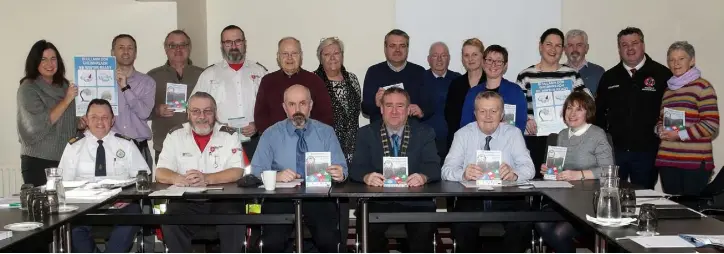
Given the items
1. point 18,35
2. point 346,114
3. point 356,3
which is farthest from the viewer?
point 356,3

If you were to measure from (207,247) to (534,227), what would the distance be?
247 cm

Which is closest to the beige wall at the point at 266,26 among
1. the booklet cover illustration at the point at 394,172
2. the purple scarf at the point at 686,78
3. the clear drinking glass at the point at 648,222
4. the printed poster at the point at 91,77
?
the printed poster at the point at 91,77

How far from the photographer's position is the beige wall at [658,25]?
7.62 meters

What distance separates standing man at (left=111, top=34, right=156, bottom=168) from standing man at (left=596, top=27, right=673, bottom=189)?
12.2 feet

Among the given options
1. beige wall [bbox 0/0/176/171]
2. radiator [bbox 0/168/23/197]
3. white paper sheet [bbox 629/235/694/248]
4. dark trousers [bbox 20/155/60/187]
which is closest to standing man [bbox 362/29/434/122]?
beige wall [bbox 0/0/176/171]

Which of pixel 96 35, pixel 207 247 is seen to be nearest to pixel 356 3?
pixel 96 35

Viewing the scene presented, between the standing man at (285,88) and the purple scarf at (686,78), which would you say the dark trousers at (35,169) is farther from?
the purple scarf at (686,78)

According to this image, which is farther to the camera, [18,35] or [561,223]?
[18,35]

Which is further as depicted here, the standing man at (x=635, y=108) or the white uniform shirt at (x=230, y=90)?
the white uniform shirt at (x=230, y=90)

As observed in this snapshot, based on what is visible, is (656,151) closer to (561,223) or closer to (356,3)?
(561,223)

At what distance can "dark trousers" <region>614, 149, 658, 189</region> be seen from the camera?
614 centimetres

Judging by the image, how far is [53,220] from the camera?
3902 millimetres

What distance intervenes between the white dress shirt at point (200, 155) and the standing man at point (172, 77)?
1.21 meters

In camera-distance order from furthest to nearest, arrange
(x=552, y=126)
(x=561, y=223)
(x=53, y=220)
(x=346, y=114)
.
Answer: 1. (x=346, y=114)
2. (x=552, y=126)
3. (x=561, y=223)
4. (x=53, y=220)
